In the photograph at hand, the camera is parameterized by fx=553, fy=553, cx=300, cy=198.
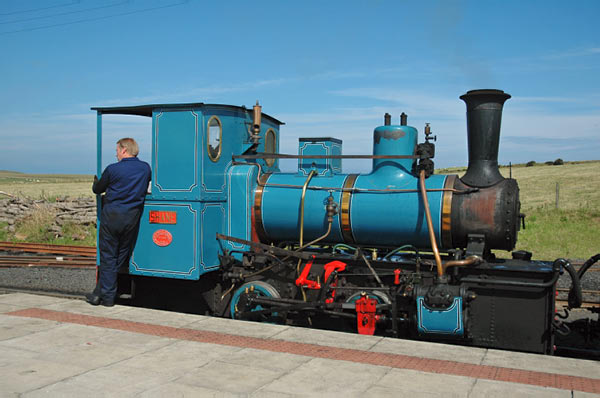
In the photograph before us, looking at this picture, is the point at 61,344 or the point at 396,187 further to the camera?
the point at 396,187

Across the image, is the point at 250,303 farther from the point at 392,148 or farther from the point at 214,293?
the point at 392,148

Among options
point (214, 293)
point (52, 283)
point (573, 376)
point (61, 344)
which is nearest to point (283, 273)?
point (214, 293)

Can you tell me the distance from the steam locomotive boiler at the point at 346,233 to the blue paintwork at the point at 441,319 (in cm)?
1

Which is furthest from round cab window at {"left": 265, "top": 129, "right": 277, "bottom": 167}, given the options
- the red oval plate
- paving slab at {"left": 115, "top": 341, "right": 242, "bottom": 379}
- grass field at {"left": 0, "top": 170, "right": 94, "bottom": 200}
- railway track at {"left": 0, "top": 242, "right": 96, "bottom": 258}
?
grass field at {"left": 0, "top": 170, "right": 94, "bottom": 200}

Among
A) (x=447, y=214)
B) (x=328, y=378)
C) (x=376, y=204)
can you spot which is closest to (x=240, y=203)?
(x=376, y=204)

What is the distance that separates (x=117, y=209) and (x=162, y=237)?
598 mm

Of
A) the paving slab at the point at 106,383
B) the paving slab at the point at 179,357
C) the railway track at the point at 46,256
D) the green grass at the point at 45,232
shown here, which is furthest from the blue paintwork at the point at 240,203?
the green grass at the point at 45,232

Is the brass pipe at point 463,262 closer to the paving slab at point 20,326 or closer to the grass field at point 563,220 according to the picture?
the grass field at point 563,220

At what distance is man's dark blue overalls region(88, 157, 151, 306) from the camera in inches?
245

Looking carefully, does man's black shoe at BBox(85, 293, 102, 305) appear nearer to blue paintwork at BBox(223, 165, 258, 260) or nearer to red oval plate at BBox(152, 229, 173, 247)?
red oval plate at BBox(152, 229, 173, 247)

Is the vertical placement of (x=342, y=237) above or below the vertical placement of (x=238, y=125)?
below

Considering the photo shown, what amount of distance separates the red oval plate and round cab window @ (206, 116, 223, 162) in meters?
1.01

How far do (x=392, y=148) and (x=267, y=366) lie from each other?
3.02 m

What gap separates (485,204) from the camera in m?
5.62
